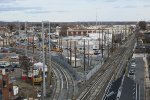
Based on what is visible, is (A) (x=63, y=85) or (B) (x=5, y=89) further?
(A) (x=63, y=85)

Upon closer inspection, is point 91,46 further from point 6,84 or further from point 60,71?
point 6,84

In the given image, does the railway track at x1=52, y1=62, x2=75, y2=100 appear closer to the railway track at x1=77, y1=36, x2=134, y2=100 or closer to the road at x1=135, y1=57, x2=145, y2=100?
the railway track at x1=77, y1=36, x2=134, y2=100

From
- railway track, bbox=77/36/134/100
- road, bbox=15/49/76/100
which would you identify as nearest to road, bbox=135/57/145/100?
railway track, bbox=77/36/134/100

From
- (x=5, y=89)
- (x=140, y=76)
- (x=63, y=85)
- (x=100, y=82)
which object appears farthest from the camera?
(x=100, y=82)

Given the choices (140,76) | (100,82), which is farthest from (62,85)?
(140,76)

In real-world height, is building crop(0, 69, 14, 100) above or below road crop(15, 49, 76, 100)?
above

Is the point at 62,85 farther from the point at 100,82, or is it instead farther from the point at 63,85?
the point at 100,82

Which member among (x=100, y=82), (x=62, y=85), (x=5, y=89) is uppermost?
(x=5, y=89)

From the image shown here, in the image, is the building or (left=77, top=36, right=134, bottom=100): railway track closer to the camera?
the building

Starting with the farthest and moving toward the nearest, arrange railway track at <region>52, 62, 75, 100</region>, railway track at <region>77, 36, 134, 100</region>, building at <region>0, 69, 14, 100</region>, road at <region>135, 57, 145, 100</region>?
railway track at <region>77, 36, 134, 100</region>, railway track at <region>52, 62, 75, 100</region>, building at <region>0, 69, 14, 100</region>, road at <region>135, 57, 145, 100</region>

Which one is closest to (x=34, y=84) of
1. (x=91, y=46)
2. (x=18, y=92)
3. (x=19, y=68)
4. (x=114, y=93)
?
(x=18, y=92)

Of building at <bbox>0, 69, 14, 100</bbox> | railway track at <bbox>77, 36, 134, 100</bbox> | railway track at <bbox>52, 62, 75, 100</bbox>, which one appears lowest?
railway track at <bbox>77, 36, 134, 100</bbox>
